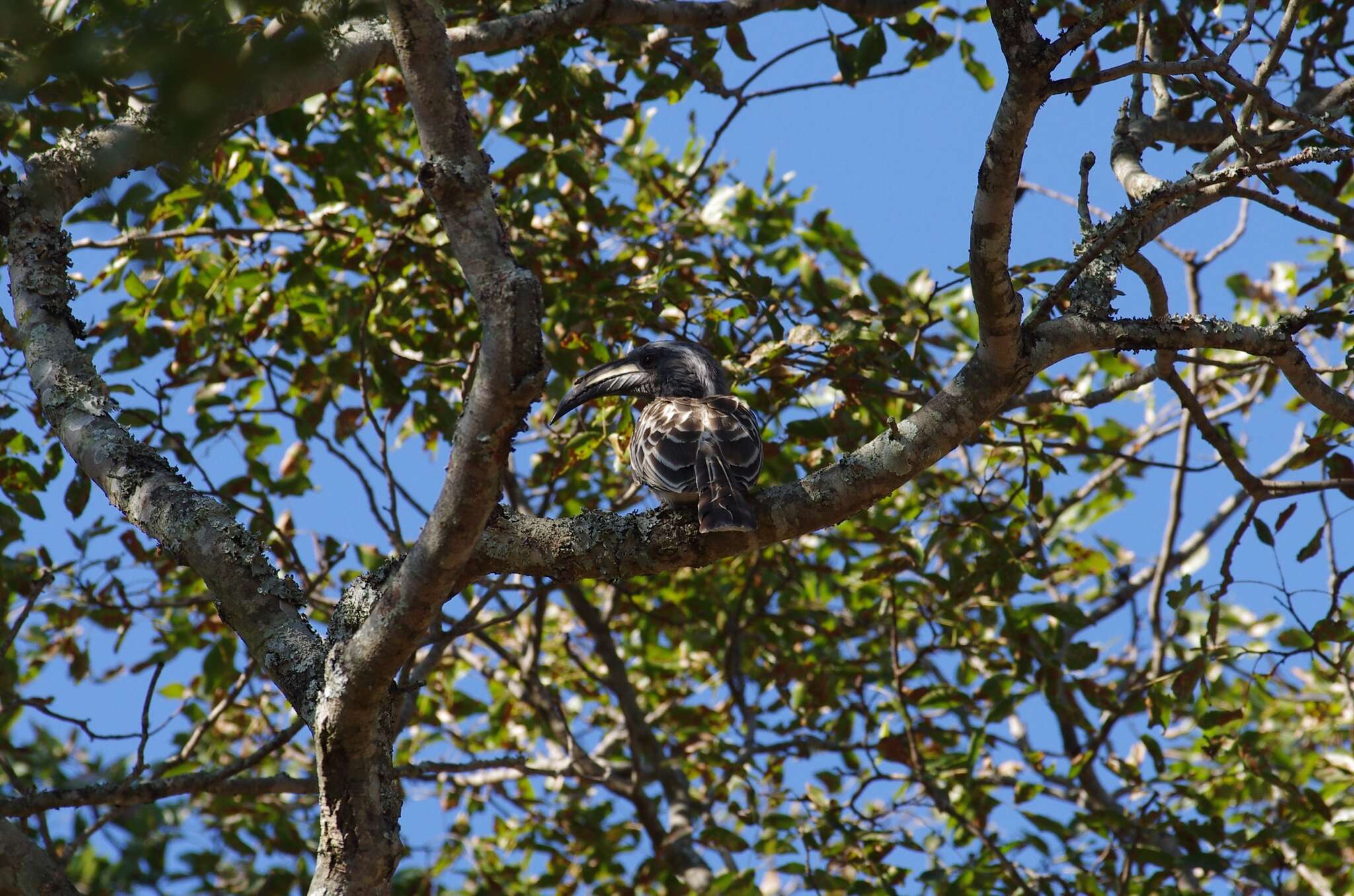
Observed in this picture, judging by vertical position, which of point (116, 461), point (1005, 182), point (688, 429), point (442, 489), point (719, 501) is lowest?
point (442, 489)

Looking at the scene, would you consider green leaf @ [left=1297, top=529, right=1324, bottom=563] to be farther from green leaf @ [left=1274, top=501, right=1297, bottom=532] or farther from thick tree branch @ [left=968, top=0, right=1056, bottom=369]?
thick tree branch @ [left=968, top=0, right=1056, bottom=369]

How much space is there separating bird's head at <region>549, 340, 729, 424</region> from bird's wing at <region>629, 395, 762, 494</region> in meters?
0.30

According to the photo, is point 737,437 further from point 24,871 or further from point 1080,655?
point 24,871

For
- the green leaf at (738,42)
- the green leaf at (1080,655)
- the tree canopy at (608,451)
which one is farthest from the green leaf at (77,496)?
the green leaf at (1080,655)

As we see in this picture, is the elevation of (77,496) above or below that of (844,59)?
below

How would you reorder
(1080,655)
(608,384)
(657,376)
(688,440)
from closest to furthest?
(688,440) < (608,384) < (657,376) < (1080,655)

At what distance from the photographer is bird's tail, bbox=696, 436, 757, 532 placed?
9.85 ft

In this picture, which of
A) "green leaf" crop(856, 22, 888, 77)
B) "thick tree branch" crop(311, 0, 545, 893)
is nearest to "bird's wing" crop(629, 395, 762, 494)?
"thick tree branch" crop(311, 0, 545, 893)

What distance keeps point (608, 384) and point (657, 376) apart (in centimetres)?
27

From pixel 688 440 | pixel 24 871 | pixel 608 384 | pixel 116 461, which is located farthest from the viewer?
pixel 608 384

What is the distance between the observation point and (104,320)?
5238mm

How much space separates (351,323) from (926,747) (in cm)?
367

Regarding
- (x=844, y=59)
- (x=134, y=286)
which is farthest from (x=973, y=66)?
(x=134, y=286)

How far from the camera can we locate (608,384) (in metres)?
4.56
